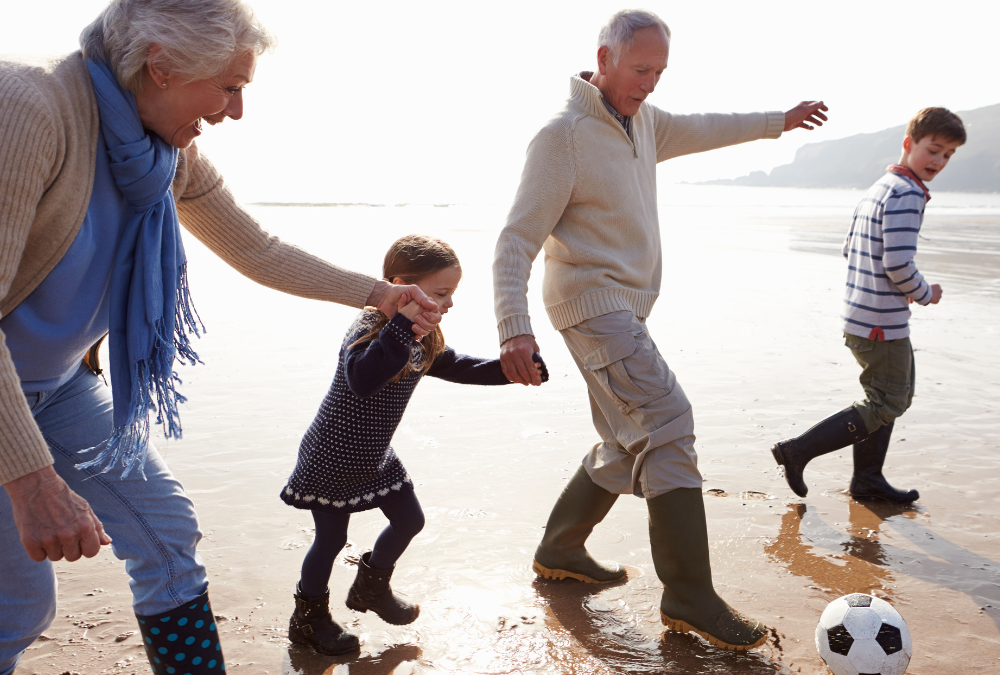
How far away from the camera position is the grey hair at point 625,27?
10.0ft

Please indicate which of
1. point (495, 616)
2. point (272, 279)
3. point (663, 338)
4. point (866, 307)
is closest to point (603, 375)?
point (495, 616)

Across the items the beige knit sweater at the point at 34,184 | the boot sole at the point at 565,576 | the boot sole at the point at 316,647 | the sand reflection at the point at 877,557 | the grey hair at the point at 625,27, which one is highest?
the grey hair at the point at 625,27

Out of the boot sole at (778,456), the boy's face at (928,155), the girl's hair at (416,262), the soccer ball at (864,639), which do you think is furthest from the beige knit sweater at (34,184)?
the boy's face at (928,155)

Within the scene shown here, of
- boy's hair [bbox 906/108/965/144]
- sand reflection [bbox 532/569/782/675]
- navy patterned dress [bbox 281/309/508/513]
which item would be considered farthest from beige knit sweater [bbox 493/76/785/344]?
boy's hair [bbox 906/108/965/144]

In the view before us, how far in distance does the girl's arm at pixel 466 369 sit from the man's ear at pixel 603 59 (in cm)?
125

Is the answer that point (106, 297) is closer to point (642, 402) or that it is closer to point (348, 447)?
point (348, 447)

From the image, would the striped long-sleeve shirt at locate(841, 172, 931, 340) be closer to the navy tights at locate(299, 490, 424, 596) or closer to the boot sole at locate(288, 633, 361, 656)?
the navy tights at locate(299, 490, 424, 596)

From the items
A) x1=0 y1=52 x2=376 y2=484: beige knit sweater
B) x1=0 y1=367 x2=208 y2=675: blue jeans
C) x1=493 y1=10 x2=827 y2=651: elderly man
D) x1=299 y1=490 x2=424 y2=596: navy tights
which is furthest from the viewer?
x1=493 y1=10 x2=827 y2=651: elderly man

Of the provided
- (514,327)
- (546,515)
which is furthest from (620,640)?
(514,327)

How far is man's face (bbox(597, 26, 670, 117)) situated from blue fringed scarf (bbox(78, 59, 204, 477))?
1.80m

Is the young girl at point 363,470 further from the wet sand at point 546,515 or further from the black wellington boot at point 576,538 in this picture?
the black wellington boot at point 576,538

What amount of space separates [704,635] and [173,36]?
255 centimetres

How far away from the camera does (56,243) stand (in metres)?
1.76

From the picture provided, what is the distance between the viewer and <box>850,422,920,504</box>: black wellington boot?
4.27 metres
